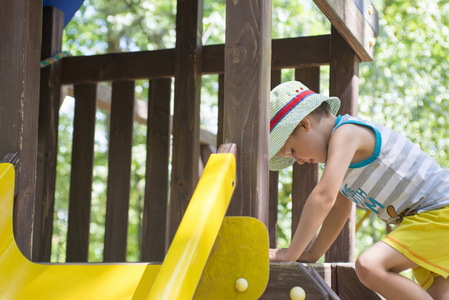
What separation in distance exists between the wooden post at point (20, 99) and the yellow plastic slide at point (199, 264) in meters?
0.07

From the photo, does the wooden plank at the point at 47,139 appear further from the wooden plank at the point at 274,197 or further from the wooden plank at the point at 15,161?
the wooden plank at the point at 15,161

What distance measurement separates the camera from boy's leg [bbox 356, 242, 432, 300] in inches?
78.3

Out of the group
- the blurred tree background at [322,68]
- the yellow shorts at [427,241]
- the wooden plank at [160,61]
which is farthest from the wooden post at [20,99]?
the blurred tree background at [322,68]

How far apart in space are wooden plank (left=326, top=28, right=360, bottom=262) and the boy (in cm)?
60

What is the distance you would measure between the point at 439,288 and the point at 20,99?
1705mm

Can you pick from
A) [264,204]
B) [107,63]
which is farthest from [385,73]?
[264,204]

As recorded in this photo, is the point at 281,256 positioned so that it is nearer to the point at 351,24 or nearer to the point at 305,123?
the point at 305,123

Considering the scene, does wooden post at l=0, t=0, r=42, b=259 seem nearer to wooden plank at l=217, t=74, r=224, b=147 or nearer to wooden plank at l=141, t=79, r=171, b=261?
wooden plank at l=217, t=74, r=224, b=147

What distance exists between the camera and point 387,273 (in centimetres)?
204

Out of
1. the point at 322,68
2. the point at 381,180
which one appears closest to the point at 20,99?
the point at 381,180

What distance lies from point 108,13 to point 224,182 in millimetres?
11815

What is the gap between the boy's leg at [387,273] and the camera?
1.99 metres

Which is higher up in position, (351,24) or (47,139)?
(351,24)

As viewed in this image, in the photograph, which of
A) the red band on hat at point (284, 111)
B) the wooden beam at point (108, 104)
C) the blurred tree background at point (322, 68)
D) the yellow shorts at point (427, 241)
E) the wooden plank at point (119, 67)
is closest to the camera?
the yellow shorts at point (427, 241)
